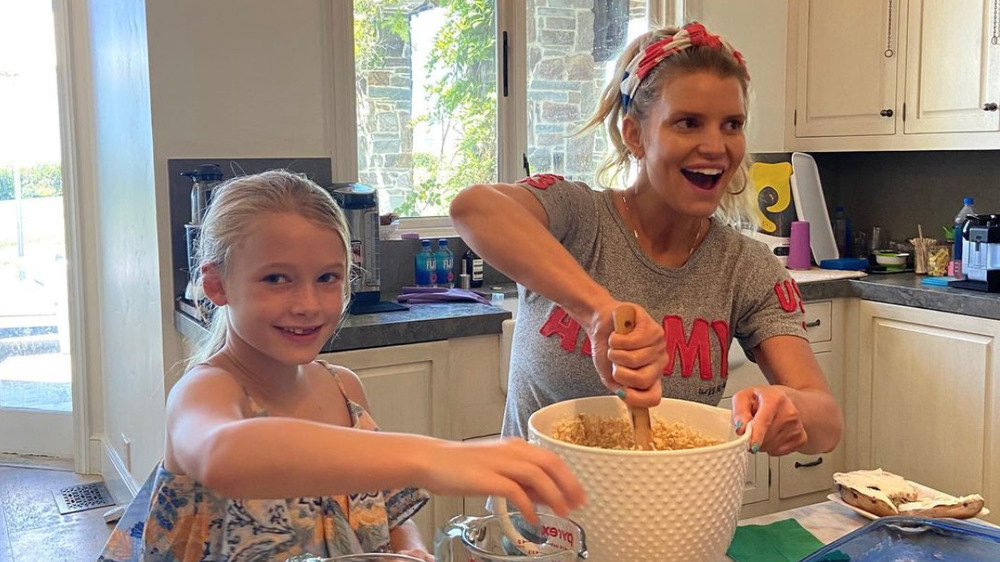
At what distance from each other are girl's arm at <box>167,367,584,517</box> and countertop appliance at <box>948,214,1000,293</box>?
2.37 m

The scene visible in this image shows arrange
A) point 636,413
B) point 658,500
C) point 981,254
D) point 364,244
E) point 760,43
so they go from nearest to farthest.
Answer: point 658,500 < point 636,413 < point 364,244 < point 981,254 < point 760,43

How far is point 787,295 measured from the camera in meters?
1.26

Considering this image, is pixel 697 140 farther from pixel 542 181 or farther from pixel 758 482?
pixel 758 482

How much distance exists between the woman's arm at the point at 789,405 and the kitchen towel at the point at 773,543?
0.10 m

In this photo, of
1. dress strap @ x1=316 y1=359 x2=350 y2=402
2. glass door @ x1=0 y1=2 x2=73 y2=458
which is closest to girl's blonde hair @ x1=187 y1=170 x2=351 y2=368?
dress strap @ x1=316 y1=359 x2=350 y2=402

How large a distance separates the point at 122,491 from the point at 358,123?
1.65 meters

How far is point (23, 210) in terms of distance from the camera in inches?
147

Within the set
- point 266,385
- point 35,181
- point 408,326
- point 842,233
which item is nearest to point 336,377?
point 266,385

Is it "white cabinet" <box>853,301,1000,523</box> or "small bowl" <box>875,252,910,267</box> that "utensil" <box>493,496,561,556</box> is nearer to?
"white cabinet" <box>853,301,1000,523</box>

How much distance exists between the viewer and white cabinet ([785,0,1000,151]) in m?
2.74

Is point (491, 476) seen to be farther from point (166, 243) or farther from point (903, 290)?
point (903, 290)

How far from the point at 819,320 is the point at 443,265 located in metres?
1.22

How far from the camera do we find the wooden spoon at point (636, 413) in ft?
2.91

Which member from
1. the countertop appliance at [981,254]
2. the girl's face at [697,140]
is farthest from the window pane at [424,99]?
the girl's face at [697,140]
